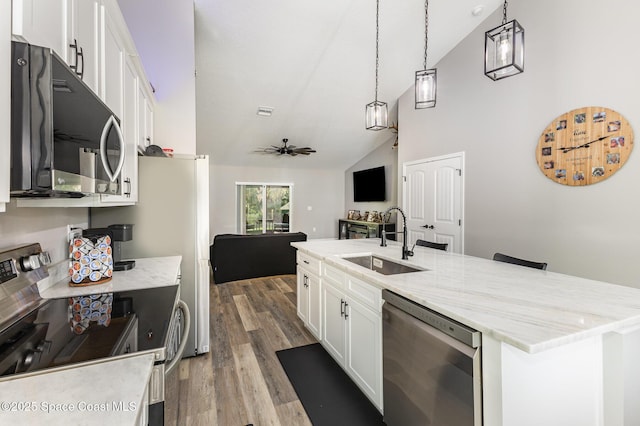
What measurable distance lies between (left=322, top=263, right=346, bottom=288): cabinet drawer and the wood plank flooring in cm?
83

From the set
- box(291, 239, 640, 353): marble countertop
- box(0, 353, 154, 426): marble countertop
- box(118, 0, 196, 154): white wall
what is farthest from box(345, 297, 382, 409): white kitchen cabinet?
box(118, 0, 196, 154): white wall

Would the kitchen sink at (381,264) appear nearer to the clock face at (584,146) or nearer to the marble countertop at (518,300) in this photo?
the marble countertop at (518,300)

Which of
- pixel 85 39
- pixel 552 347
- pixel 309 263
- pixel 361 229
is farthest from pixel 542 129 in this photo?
pixel 361 229

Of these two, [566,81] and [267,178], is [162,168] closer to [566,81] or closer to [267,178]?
[566,81]

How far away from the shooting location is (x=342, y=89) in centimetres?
500

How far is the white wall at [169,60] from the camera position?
2871 mm

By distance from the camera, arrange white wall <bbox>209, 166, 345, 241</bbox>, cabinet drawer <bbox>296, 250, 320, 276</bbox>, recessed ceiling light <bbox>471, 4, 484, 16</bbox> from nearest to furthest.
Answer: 1. cabinet drawer <bbox>296, 250, 320, 276</bbox>
2. recessed ceiling light <bbox>471, 4, 484, 16</bbox>
3. white wall <bbox>209, 166, 345, 241</bbox>

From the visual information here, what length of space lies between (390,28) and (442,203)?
2571mm

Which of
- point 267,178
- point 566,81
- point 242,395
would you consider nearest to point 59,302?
point 242,395

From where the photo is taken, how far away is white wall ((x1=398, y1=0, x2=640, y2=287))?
2.69m

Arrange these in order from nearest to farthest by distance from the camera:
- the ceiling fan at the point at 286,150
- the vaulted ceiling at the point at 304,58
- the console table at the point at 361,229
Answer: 1. the vaulted ceiling at the point at 304,58
2. the ceiling fan at the point at 286,150
3. the console table at the point at 361,229

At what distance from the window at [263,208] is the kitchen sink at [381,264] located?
5923mm

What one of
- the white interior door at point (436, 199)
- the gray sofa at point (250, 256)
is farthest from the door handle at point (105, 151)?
the white interior door at point (436, 199)

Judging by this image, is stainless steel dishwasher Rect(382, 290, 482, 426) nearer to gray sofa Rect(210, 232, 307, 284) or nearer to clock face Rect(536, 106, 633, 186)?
clock face Rect(536, 106, 633, 186)
